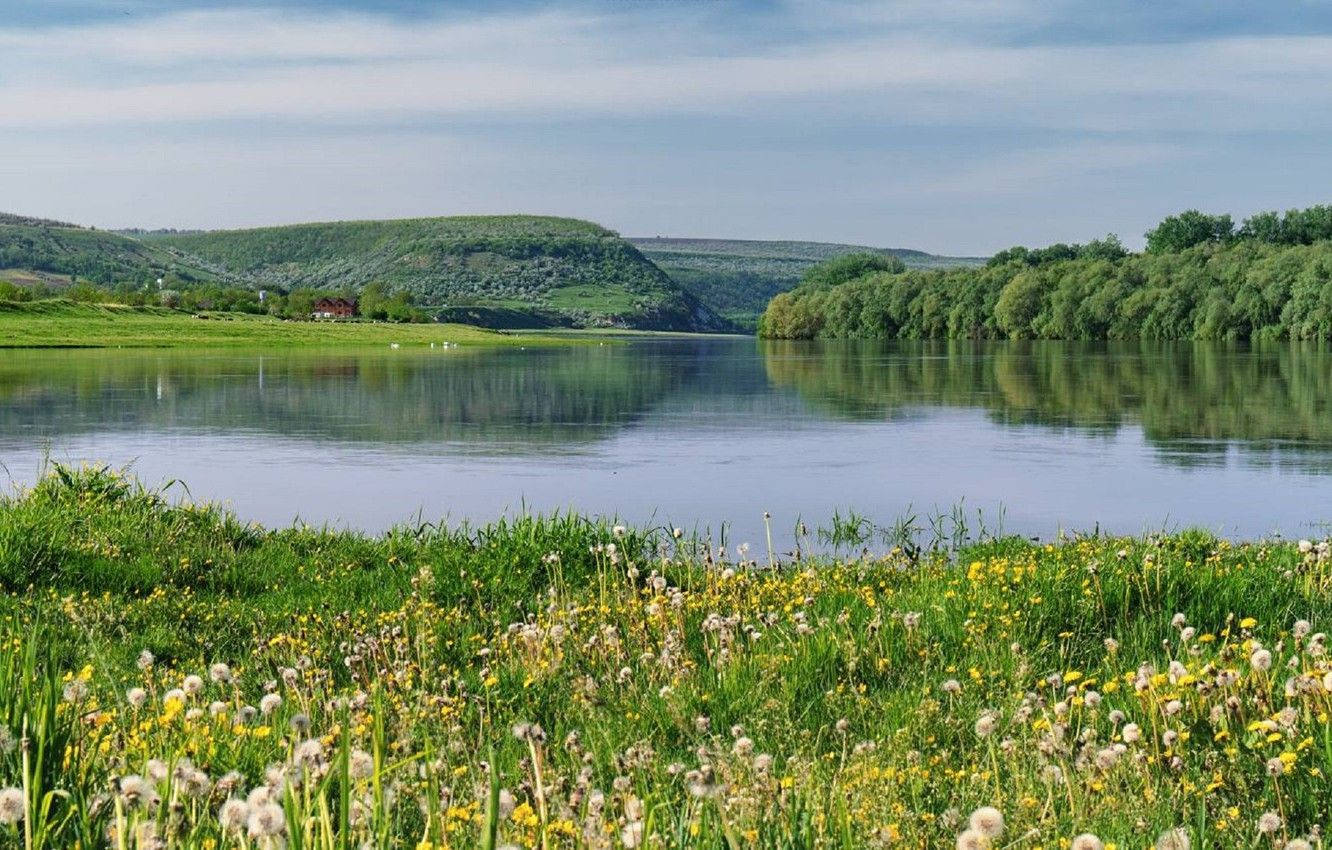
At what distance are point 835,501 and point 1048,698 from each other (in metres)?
13.4

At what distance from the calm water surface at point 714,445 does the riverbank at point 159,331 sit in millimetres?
52856

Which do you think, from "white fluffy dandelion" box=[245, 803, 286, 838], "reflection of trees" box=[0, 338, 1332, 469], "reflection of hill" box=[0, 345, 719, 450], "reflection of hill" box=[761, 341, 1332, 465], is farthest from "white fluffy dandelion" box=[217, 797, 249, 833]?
"reflection of hill" box=[0, 345, 719, 450]

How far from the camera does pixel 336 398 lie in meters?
46.4

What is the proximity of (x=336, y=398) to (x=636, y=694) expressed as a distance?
40.6m

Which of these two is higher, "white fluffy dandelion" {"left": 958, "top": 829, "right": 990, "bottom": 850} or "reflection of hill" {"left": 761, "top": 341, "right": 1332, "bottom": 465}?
"white fluffy dandelion" {"left": 958, "top": 829, "right": 990, "bottom": 850}

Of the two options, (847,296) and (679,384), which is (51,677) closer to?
(679,384)

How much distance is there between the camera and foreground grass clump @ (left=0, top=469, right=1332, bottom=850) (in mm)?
4016

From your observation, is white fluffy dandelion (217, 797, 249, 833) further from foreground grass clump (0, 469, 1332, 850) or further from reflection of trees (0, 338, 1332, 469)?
reflection of trees (0, 338, 1332, 469)

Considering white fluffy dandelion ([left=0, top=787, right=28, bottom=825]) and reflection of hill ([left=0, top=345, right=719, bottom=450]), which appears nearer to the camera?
white fluffy dandelion ([left=0, top=787, right=28, bottom=825])

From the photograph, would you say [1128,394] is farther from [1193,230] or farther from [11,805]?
[1193,230]

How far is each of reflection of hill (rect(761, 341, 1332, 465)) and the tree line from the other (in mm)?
42434

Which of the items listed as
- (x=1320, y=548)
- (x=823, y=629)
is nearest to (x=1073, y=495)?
(x=1320, y=548)

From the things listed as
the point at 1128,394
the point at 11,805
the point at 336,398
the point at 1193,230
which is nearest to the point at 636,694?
the point at 11,805

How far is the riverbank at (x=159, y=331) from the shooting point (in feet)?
352
